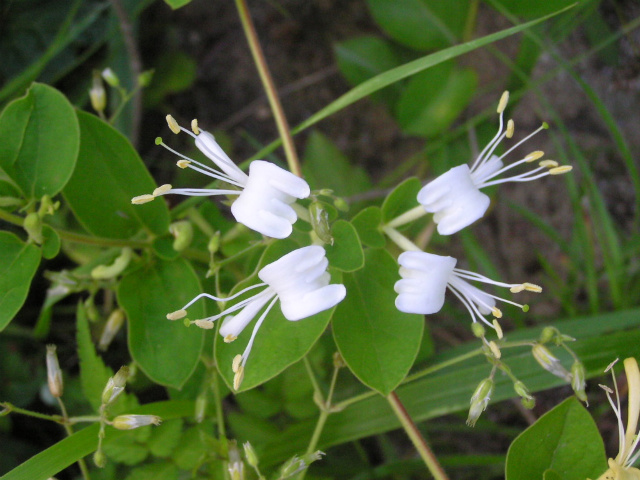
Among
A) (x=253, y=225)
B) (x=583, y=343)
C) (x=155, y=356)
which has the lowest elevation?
(x=583, y=343)

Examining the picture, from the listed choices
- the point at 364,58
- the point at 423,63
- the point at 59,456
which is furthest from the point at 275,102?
the point at 59,456

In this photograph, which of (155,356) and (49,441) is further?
(49,441)

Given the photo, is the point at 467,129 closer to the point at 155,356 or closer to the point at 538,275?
the point at 538,275

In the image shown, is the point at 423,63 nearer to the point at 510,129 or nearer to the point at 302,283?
the point at 510,129

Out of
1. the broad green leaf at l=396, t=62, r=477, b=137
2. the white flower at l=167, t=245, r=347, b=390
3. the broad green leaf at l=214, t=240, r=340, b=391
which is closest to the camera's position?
the white flower at l=167, t=245, r=347, b=390

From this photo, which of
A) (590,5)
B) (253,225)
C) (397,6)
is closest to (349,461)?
(253,225)

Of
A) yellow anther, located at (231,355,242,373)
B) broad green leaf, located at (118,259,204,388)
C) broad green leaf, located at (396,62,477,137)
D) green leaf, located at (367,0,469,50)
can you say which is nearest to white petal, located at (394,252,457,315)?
yellow anther, located at (231,355,242,373)

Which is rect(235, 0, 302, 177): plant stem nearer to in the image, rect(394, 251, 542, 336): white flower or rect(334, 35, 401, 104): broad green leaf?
rect(394, 251, 542, 336): white flower
